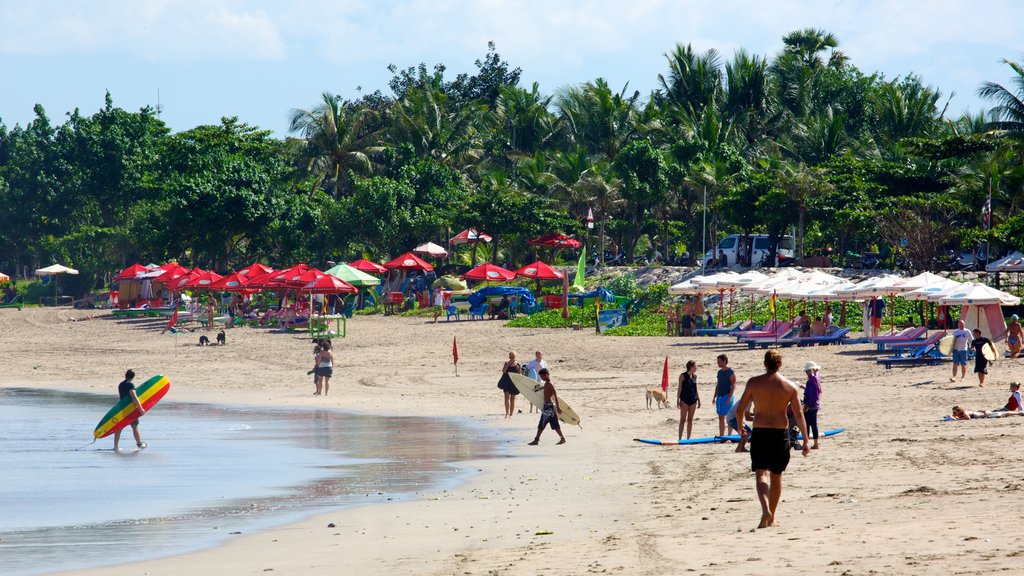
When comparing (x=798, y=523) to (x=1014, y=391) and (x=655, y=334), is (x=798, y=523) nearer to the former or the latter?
(x=1014, y=391)

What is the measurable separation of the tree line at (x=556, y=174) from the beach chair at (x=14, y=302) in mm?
3705

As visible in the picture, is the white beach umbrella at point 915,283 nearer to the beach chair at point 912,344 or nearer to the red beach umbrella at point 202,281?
the beach chair at point 912,344

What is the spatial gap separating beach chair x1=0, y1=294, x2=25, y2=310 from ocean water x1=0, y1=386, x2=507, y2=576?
37163 mm

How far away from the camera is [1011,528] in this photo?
26.9ft

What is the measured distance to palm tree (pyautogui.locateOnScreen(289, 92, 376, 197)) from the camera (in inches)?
2512

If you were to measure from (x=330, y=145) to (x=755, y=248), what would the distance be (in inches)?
1045

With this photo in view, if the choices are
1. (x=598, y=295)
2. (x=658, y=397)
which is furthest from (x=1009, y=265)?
(x=658, y=397)

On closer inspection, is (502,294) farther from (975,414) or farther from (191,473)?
(191,473)

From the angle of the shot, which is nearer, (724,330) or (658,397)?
(658,397)

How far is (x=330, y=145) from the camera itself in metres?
64.2

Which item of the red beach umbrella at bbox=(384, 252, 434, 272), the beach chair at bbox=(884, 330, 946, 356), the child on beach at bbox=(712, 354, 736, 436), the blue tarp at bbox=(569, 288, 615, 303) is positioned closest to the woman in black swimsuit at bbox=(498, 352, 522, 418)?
the child on beach at bbox=(712, 354, 736, 436)

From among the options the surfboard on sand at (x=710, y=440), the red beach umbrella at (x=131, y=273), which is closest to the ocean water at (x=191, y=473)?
the surfboard on sand at (x=710, y=440)

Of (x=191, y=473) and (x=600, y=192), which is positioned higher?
(x=600, y=192)

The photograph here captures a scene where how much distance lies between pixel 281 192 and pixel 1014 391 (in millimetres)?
44444
